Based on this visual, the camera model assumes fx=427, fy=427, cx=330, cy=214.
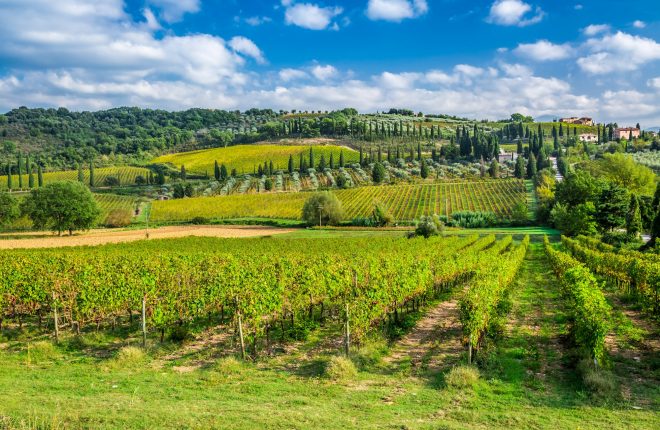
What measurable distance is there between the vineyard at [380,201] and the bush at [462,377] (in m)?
81.2

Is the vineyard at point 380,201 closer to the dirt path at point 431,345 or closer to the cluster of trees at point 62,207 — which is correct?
the cluster of trees at point 62,207

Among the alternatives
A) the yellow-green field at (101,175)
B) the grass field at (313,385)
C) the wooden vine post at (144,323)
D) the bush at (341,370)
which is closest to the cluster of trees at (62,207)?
the grass field at (313,385)

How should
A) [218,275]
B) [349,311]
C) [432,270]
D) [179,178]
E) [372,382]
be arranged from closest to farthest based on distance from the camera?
1. [372,382]
2. [349,311]
3. [218,275]
4. [432,270]
5. [179,178]

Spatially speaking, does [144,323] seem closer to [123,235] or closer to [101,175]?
[123,235]

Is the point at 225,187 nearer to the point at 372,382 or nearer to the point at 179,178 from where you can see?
the point at 179,178

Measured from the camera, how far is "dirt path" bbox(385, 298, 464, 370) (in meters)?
15.8

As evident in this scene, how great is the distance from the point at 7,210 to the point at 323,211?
60.8 meters

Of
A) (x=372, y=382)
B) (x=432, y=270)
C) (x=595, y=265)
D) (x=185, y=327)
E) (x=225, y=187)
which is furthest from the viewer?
(x=225, y=187)

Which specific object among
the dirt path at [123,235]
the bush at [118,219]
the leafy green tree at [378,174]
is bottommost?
the dirt path at [123,235]

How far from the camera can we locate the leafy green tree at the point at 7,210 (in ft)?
268

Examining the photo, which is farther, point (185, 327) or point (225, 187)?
point (225, 187)

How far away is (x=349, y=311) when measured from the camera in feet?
56.7

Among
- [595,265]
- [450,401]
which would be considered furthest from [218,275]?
[595,265]

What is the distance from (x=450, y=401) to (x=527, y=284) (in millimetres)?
23910
